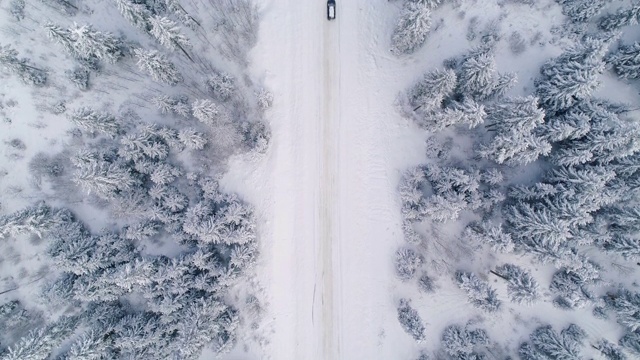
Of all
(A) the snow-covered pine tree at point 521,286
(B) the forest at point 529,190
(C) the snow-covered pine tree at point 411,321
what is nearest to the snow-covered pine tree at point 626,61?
(B) the forest at point 529,190

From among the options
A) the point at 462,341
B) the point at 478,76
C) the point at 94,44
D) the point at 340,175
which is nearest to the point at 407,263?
the point at 462,341

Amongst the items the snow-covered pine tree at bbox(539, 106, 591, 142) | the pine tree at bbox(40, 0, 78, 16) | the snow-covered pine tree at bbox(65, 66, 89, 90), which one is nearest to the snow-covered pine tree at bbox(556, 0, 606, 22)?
the snow-covered pine tree at bbox(539, 106, 591, 142)

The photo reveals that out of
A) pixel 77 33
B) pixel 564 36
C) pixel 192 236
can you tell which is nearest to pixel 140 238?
pixel 192 236

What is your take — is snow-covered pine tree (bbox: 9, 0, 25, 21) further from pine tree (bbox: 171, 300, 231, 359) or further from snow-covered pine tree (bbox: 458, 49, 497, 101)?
snow-covered pine tree (bbox: 458, 49, 497, 101)

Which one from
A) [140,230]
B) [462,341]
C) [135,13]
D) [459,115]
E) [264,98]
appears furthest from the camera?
[264,98]

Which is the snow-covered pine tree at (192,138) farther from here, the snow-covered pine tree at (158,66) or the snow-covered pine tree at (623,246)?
the snow-covered pine tree at (623,246)

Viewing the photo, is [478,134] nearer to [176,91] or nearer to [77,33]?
[176,91]

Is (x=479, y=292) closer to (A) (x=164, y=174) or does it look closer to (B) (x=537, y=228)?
(B) (x=537, y=228)
